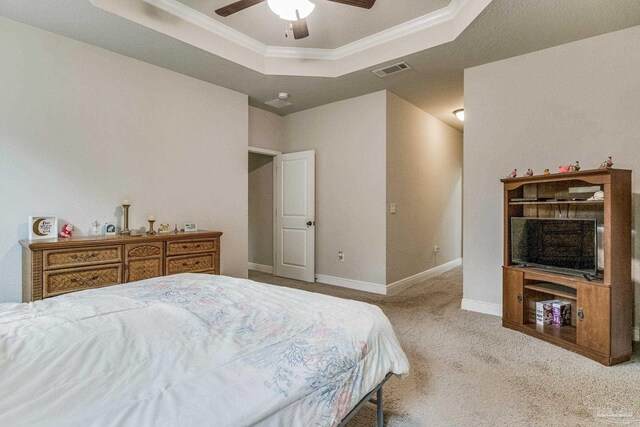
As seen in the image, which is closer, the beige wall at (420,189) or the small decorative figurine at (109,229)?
the small decorative figurine at (109,229)

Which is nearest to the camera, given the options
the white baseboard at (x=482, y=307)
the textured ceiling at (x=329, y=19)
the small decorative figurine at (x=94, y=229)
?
the textured ceiling at (x=329, y=19)

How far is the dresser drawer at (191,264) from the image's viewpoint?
3.18 metres

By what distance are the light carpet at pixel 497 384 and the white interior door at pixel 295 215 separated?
86.2 inches

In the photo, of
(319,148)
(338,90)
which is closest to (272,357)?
(338,90)

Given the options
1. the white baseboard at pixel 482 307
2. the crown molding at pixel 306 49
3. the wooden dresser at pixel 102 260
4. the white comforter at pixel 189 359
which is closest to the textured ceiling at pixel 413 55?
the crown molding at pixel 306 49

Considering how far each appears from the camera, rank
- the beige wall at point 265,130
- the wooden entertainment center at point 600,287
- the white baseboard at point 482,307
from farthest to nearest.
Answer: the beige wall at point 265,130 < the white baseboard at point 482,307 < the wooden entertainment center at point 600,287

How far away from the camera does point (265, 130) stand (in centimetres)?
517

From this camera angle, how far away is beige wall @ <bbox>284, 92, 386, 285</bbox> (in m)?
4.37

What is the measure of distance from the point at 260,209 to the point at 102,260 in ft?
10.5

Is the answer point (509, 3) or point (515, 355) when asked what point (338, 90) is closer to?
point (509, 3)

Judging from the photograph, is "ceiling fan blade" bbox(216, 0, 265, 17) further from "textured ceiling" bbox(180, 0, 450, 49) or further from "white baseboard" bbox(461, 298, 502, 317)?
"white baseboard" bbox(461, 298, 502, 317)

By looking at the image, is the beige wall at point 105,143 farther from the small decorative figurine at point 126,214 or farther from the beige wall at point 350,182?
the beige wall at point 350,182

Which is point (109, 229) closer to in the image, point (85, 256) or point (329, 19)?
point (85, 256)

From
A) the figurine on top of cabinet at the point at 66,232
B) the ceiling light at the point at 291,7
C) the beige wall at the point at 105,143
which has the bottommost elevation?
the figurine on top of cabinet at the point at 66,232
